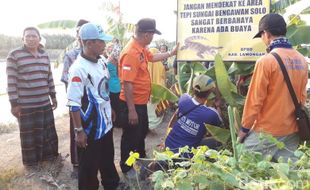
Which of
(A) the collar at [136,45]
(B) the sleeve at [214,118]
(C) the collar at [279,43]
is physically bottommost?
(B) the sleeve at [214,118]

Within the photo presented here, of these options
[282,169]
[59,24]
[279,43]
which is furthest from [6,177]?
[282,169]

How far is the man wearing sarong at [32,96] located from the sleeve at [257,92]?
2709 millimetres

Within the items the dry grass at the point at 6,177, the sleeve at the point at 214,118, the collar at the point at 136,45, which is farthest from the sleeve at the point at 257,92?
the dry grass at the point at 6,177

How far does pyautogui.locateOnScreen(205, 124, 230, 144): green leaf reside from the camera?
10.9 ft

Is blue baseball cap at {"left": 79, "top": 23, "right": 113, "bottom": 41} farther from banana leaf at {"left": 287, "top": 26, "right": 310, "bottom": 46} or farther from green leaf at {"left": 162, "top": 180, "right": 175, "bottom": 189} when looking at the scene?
green leaf at {"left": 162, "top": 180, "right": 175, "bottom": 189}

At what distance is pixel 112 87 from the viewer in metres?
5.12

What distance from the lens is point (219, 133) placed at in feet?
11.2

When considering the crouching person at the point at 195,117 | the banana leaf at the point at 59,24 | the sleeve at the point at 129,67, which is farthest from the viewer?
the banana leaf at the point at 59,24

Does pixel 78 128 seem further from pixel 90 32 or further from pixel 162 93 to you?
pixel 162 93

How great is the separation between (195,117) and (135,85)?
98cm

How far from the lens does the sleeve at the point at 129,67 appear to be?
3843mm

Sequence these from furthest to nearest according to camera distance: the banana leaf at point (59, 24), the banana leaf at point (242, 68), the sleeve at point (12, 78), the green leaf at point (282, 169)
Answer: the banana leaf at point (59, 24) → the sleeve at point (12, 78) → the banana leaf at point (242, 68) → the green leaf at point (282, 169)

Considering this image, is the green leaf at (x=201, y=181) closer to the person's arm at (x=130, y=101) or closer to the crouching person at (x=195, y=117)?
the crouching person at (x=195, y=117)

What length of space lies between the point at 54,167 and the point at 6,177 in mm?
558
